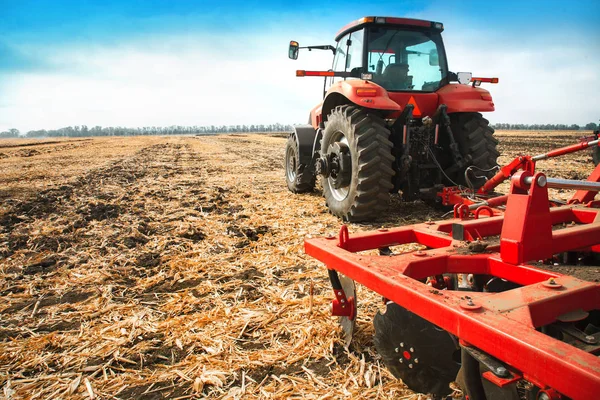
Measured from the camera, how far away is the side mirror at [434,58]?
5.98 metres

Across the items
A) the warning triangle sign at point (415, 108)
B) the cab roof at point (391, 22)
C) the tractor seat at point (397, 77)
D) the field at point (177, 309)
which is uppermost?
the cab roof at point (391, 22)

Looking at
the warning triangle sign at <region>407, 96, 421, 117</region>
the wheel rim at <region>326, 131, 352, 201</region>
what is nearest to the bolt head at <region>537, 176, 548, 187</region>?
the wheel rim at <region>326, 131, 352, 201</region>

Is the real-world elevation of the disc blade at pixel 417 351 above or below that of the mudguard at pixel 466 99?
below

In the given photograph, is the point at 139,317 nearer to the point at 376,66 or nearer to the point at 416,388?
the point at 416,388

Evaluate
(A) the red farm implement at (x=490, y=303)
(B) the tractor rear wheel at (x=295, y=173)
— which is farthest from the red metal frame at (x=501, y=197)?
(B) the tractor rear wheel at (x=295, y=173)

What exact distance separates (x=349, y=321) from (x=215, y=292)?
123cm

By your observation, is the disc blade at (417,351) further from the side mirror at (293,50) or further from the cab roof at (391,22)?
the side mirror at (293,50)

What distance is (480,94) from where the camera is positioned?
218 inches

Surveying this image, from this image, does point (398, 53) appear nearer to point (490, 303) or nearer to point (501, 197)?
point (501, 197)

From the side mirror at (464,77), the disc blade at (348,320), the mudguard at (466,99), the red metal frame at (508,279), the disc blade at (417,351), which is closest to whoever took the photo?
the red metal frame at (508,279)

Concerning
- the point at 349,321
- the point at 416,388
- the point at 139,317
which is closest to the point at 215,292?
the point at 139,317

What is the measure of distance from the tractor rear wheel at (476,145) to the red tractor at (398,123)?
0.5 inches

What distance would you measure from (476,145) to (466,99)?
647mm

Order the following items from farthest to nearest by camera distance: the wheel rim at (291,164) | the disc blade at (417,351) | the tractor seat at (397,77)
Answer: the wheel rim at (291,164) → the tractor seat at (397,77) → the disc blade at (417,351)
